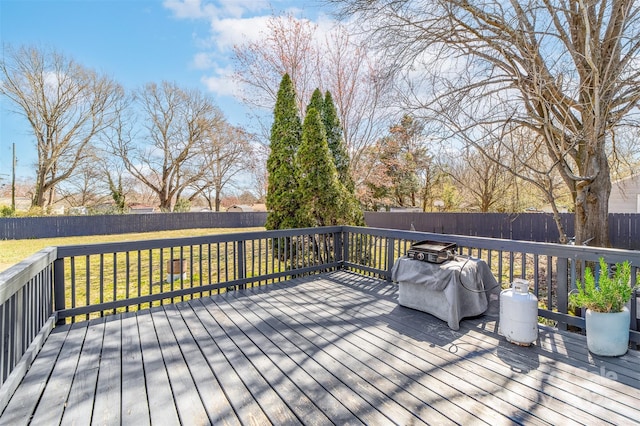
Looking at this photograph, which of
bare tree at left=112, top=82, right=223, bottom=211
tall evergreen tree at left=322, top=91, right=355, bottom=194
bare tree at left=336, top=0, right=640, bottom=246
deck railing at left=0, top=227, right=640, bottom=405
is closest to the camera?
deck railing at left=0, top=227, right=640, bottom=405

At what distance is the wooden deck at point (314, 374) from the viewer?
173 cm

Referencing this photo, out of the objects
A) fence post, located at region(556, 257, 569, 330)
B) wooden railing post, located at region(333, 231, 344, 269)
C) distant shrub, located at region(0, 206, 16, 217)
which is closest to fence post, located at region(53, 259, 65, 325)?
wooden railing post, located at region(333, 231, 344, 269)

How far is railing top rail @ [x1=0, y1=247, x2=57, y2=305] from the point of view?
180 centimetres

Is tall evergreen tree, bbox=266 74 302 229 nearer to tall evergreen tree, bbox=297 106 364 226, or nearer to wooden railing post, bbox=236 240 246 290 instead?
tall evergreen tree, bbox=297 106 364 226

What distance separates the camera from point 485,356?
7.88ft

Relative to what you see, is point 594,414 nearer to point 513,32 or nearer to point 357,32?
point 513,32

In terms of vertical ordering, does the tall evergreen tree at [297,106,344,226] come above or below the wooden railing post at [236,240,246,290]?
above

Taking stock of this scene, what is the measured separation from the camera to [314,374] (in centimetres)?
214

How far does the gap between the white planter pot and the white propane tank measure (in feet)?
1.28

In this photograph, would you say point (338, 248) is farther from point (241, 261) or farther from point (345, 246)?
point (241, 261)

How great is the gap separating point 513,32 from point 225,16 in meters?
7.23

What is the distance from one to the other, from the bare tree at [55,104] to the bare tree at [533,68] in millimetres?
19029

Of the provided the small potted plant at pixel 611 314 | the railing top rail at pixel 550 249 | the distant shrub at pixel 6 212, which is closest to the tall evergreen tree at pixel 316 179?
the railing top rail at pixel 550 249

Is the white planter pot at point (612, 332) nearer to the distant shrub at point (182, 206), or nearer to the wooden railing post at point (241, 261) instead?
the wooden railing post at point (241, 261)
